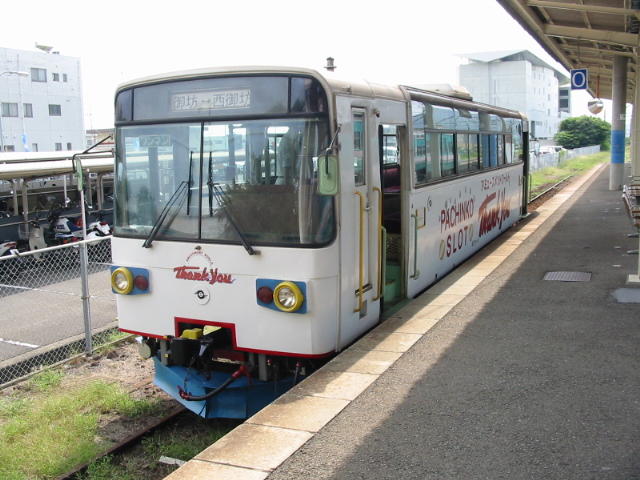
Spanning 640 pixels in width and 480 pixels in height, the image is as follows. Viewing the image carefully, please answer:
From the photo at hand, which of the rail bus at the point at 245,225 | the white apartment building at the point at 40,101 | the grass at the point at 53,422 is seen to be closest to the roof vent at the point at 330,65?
the rail bus at the point at 245,225

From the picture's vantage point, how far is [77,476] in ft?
17.5

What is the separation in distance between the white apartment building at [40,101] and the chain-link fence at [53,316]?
38.8 meters

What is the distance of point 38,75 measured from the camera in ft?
164

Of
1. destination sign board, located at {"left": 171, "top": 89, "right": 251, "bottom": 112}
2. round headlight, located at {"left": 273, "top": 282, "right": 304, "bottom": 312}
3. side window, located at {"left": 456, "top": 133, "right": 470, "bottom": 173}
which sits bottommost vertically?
round headlight, located at {"left": 273, "top": 282, "right": 304, "bottom": 312}

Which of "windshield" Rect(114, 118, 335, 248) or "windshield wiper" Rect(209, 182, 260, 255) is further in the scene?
"windshield wiper" Rect(209, 182, 260, 255)

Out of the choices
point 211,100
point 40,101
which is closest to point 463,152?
point 211,100

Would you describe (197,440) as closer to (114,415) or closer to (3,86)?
(114,415)

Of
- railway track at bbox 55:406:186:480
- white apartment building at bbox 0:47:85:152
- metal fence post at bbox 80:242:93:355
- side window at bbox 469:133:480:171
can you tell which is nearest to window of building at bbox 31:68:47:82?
white apartment building at bbox 0:47:85:152

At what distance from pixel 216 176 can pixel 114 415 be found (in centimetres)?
272

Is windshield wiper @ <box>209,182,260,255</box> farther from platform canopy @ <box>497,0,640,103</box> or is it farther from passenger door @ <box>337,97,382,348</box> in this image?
platform canopy @ <box>497,0,640,103</box>

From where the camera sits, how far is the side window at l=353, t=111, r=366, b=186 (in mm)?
6137

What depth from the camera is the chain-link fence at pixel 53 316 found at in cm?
802

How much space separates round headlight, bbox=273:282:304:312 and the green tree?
8614cm

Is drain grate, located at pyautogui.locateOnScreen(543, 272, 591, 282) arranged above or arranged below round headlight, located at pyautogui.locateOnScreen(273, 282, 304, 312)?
below
